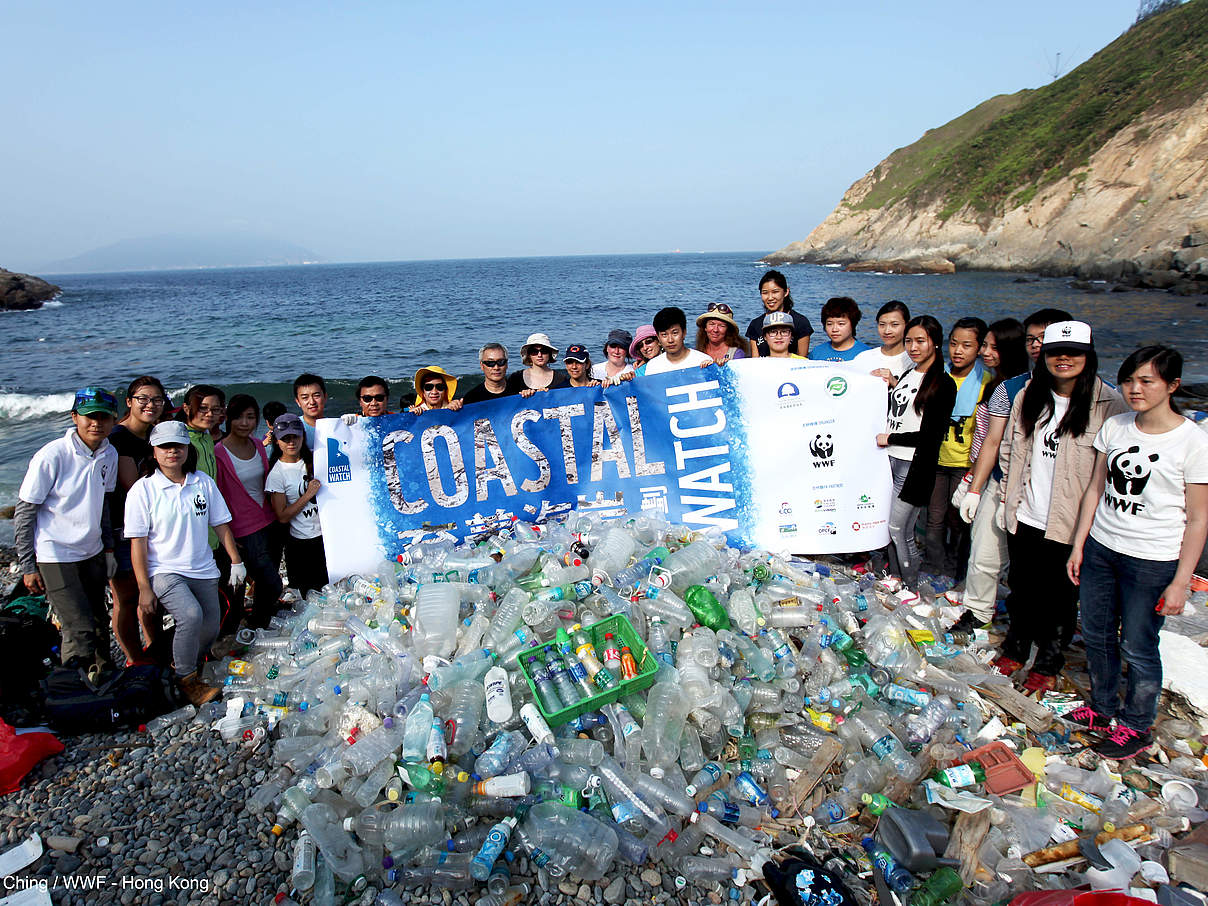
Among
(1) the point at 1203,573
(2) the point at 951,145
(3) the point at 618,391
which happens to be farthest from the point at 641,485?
(2) the point at 951,145

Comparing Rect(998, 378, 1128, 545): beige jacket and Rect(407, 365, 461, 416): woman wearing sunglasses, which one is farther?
Rect(407, 365, 461, 416): woman wearing sunglasses

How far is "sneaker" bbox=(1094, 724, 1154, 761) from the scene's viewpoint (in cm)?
438

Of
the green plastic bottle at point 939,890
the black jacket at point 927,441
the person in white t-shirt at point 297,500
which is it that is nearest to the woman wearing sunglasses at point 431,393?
the person in white t-shirt at point 297,500

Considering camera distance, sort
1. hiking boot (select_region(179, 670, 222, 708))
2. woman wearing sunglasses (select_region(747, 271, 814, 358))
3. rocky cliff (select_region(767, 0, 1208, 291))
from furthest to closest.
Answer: rocky cliff (select_region(767, 0, 1208, 291)), woman wearing sunglasses (select_region(747, 271, 814, 358)), hiking boot (select_region(179, 670, 222, 708))

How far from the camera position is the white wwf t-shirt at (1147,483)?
12.5ft

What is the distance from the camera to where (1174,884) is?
11.5 feet

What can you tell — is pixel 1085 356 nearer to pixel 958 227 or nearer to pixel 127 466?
pixel 127 466

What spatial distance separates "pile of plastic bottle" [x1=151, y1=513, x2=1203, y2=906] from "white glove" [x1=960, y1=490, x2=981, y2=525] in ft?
3.42

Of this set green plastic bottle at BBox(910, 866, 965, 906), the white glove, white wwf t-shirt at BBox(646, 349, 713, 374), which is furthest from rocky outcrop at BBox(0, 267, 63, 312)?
green plastic bottle at BBox(910, 866, 965, 906)

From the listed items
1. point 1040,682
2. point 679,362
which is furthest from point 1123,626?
point 679,362

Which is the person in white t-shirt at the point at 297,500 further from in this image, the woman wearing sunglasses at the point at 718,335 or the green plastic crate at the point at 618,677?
the woman wearing sunglasses at the point at 718,335

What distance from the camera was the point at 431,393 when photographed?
6684mm

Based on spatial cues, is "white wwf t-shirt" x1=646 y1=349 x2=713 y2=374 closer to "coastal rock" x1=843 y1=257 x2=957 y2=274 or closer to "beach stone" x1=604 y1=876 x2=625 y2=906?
"beach stone" x1=604 y1=876 x2=625 y2=906

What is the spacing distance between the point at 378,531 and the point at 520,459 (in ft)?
5.50
